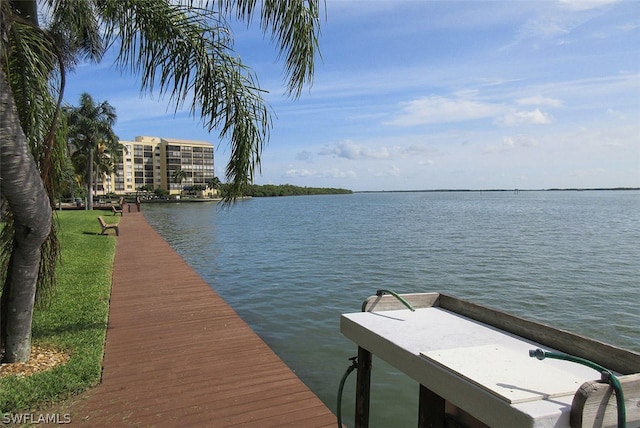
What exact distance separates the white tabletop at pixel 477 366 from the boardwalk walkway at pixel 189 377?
1.51 metres

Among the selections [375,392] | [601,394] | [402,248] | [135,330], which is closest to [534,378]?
[601,394]

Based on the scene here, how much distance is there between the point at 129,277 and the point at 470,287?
8.39 m

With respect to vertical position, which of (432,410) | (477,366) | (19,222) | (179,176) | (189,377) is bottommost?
(189,377)

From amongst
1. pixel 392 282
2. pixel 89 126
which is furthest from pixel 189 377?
pixel 89 126

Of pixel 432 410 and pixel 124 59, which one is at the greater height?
pixel 124 59

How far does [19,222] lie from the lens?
4043 mm

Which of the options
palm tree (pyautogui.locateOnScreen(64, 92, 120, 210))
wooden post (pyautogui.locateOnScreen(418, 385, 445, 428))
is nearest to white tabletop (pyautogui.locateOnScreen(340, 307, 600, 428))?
wooden post (pyautogui.locateOnScreen(418, 385, 445, 428))

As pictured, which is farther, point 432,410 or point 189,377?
point 189,377

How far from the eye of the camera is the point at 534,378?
1.86 metres

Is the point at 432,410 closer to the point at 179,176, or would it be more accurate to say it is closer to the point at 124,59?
the point at 124,59

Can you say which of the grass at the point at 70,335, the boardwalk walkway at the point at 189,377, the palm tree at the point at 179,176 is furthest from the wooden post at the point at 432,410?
the palm tree at the point at 179,176

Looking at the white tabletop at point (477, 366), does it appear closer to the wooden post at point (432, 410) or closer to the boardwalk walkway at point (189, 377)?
the wooden post at point (432, 410)

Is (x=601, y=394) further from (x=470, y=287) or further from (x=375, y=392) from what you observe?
(x=470, y=287)

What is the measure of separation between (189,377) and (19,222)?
2130mm
